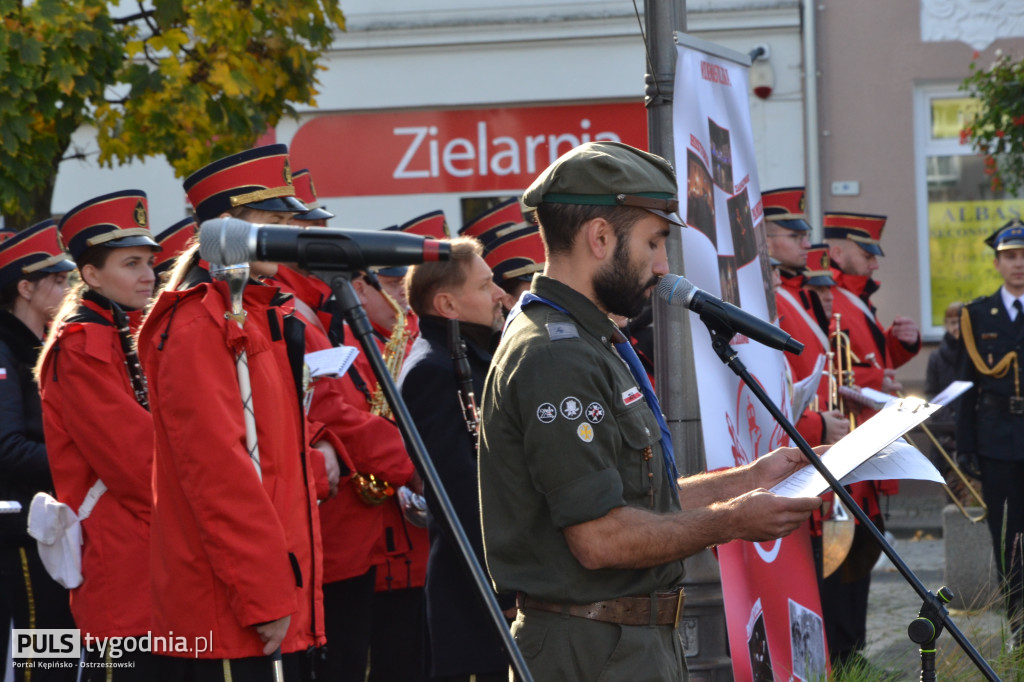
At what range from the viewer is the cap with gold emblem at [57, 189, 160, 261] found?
16.5 feet

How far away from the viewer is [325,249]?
7.68 feet

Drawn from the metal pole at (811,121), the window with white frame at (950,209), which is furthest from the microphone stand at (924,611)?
the window with white frame at (950,209)

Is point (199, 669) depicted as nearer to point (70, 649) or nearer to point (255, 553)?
point (255, 553)

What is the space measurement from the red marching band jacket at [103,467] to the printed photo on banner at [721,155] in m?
2.20

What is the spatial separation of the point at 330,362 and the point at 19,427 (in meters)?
1.43

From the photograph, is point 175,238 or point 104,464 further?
point 175,238

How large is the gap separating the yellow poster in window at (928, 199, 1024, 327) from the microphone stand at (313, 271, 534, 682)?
12432mm

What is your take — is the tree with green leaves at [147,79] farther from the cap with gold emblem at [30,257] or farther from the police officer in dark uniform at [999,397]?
the police officer in dark uniform at [999,397]

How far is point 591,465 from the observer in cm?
280

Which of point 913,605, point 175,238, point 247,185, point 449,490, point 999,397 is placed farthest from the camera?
point 913,605

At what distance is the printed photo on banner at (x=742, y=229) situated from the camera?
493 centimetres

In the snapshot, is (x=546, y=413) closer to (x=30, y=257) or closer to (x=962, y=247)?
(x=30, y=257)

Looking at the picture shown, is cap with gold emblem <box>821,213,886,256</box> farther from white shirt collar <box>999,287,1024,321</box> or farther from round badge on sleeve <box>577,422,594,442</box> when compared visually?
round badge on sleeve <box>577,422,594,442</box>

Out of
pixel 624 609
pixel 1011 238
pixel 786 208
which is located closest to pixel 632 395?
pixel 624 609
